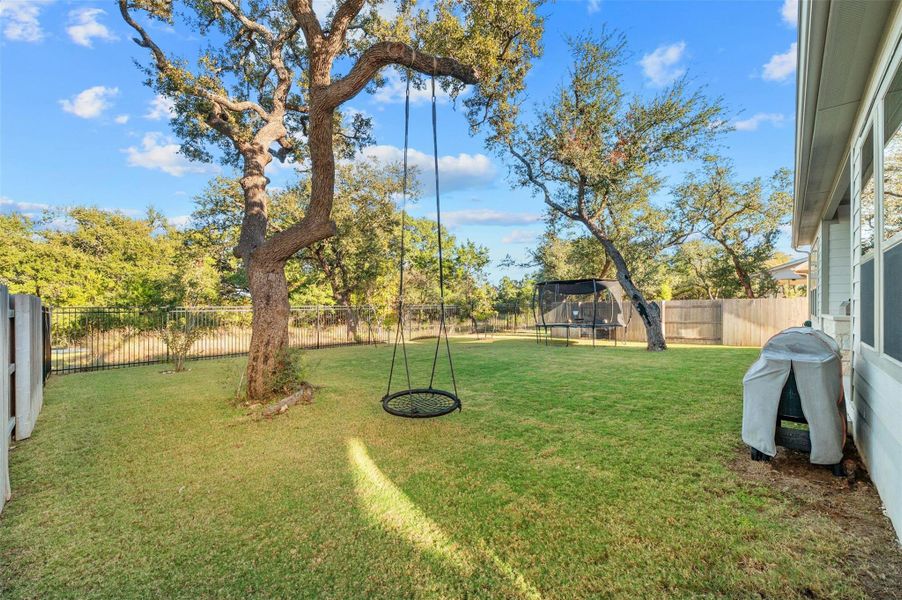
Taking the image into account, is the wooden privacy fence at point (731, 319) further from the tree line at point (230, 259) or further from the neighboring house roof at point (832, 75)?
the neighboring house roof at point (832, 75)

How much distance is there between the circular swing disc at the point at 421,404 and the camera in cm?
301

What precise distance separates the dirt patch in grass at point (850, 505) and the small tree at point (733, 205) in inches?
492

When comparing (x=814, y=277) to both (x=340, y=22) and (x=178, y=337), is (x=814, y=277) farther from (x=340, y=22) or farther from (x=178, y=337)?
(x=178, y=337)

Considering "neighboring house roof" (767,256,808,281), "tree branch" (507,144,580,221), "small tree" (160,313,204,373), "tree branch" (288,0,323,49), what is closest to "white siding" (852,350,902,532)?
"tree branch" (288,0,323,49)

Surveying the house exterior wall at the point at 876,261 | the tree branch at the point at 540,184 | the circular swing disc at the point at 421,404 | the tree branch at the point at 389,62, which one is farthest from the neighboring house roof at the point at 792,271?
the circular swing disc at the point at 421,404

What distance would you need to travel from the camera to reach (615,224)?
1160 centimetres

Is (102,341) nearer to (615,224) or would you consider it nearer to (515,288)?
(615,224)

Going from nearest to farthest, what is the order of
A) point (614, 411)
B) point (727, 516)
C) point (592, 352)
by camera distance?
point (727, 516) < point (614, 411) < point (592, 352)

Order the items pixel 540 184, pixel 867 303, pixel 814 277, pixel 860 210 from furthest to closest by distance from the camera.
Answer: pixel 540 184 → pixel 814 277 → pixel 860 210 → pixel 867 303

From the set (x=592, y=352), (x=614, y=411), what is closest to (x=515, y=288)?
(x=592, y=352)

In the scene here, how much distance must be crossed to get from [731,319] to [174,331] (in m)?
14.2

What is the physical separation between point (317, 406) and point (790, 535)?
13.4 feet

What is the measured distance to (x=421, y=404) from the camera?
362 cm

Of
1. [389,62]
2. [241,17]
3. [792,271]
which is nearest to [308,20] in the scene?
[389,62]
